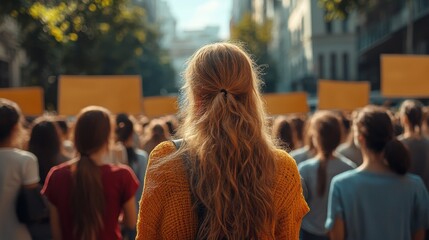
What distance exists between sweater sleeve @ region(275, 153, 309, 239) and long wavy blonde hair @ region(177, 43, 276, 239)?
0.21ft

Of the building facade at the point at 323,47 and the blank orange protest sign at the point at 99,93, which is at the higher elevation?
the building facade at the point at 323,47

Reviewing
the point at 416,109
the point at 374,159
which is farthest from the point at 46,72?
the point at 374,159

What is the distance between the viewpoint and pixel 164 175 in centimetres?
237

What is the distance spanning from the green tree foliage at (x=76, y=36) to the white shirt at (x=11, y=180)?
4084mm

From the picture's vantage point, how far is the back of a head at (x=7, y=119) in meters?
4.32

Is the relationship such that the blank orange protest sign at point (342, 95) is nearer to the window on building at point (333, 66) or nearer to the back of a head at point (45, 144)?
the back of a head at point (45, 144)

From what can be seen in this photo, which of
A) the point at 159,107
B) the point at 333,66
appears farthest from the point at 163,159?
the point at 333,66

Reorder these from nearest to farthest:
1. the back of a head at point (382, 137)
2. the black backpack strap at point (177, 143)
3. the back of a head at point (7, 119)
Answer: the black backpack strap at point (177, 143) < the back of a head at point (382, 137) < the back of a head at point (7, 119)

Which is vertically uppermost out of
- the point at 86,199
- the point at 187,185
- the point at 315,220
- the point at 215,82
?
the point at 215,82

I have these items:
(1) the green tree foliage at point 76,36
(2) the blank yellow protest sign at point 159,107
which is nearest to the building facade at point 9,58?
(1) the green tree foliage at point 76,36

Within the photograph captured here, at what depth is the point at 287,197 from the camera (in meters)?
2.46

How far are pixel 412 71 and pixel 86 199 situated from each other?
23.4 feet

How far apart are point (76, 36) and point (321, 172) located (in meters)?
5.36

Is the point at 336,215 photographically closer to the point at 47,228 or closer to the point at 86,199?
the point at 86,199
